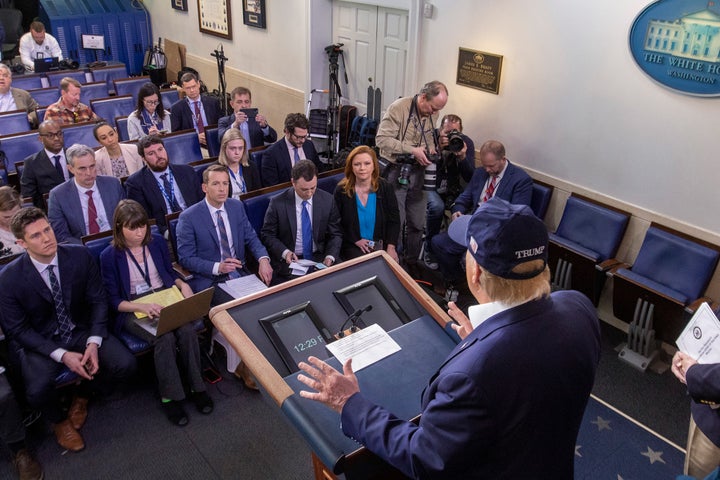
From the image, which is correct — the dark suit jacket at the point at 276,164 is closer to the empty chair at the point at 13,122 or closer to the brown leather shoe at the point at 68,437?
the brown leather shoe at the point at 68,437

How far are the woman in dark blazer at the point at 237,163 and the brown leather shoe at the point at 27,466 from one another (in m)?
2.30

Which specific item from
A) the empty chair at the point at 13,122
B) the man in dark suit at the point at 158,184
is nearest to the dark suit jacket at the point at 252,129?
the man in dark suit at the point at 158,184

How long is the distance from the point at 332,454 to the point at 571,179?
4.01 metres

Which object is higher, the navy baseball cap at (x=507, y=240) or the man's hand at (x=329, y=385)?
the navy baseball cap at (x=507, y=240)

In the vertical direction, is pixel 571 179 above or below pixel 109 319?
above

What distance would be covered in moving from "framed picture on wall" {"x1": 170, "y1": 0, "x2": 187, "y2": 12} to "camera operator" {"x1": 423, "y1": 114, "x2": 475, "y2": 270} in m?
7.00

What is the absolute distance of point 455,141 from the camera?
16.5 feet

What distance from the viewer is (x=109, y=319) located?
356cm

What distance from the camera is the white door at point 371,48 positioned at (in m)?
6.51

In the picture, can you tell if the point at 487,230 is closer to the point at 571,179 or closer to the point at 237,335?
the point at 237,335

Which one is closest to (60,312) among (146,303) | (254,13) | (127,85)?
(146,303)

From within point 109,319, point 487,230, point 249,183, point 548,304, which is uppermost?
point 487,230

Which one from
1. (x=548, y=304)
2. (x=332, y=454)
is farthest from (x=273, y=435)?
(x=548, y=304)

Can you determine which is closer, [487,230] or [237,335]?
[487,230]
